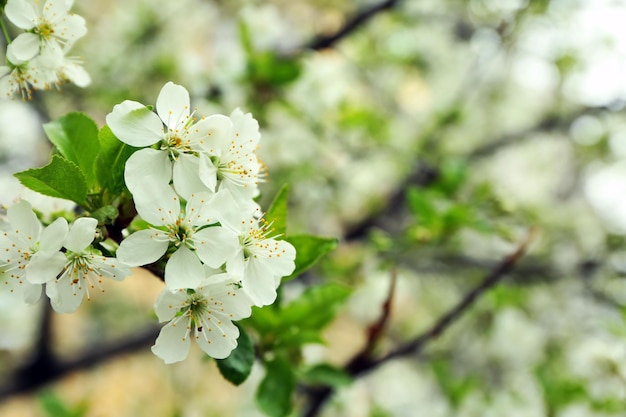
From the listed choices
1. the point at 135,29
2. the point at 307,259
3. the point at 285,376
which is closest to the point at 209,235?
the point at 307,259

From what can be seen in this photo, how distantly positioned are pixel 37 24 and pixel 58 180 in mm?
214

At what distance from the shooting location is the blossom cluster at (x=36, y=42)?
620 millimetres

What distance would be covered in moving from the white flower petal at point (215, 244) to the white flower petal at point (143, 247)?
3 cm

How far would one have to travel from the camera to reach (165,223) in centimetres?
52

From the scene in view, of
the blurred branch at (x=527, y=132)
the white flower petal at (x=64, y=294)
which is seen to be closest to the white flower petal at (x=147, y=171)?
the white flower petal at (x=64, y=294)

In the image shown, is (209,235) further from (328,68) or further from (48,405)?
(328,68)

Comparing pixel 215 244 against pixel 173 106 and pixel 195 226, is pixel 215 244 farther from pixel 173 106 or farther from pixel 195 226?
pixel 173 106

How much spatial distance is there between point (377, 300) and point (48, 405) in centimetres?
97

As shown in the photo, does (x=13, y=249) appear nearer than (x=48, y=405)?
Yes

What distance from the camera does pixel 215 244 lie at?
0.51 m

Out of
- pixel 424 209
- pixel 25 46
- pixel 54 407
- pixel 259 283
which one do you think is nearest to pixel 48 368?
pixel 54 407

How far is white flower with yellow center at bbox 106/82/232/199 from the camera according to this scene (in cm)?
50

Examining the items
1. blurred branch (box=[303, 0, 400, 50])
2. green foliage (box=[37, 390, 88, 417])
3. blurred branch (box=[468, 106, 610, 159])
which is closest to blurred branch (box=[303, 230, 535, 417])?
green foliage (box=[37, 390, 88, 417])

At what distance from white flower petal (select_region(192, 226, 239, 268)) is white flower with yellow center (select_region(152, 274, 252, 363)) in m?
0.02
